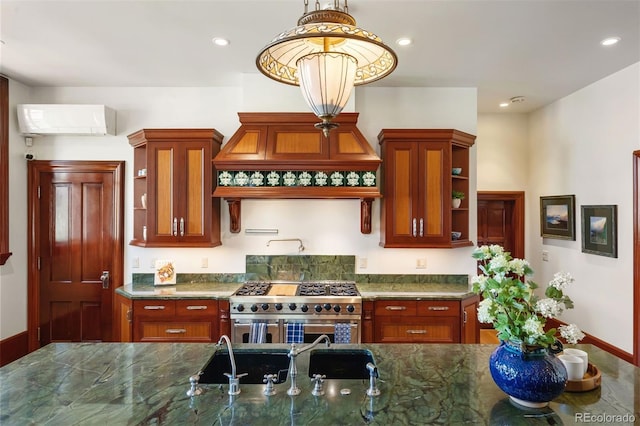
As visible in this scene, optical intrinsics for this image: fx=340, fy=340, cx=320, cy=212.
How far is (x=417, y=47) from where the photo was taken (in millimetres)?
2939

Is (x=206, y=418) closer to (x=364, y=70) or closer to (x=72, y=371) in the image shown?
(x=72, y=371)

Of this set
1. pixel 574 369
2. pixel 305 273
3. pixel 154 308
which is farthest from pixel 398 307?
pixel 154 308

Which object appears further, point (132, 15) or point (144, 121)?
point (144, 121)

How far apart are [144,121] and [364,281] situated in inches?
121

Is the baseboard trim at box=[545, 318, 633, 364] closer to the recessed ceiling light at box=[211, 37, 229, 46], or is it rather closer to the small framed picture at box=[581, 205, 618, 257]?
the small framed picture at box=[581, 205, 618, 257]

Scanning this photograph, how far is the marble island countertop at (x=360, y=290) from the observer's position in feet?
10.3

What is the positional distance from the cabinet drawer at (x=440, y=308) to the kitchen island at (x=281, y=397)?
4.70 feet

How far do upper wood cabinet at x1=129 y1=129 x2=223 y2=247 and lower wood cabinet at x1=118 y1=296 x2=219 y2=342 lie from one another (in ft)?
1.98

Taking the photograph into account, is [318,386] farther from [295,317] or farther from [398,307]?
[398,307]

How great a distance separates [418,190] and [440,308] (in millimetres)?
1166

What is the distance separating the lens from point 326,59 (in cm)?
136

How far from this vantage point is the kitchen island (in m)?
1.21

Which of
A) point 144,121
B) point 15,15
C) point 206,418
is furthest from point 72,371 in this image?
point 144,121

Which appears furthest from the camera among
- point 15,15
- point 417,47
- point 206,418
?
point 417,47
